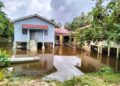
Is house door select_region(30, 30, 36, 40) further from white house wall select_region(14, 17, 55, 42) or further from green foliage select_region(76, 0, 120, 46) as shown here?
green foliage select_region(76, 0, 120, 46)

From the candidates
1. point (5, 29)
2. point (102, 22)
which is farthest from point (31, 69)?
point (5, 29)

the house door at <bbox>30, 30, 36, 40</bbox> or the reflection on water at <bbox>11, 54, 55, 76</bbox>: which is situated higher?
the house door at <bbox>30, 30, 36, 40</bbox>

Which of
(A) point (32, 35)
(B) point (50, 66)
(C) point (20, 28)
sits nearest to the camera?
(B) point (50, 66)

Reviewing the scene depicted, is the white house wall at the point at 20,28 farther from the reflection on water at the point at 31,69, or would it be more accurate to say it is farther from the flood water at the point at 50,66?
the reflection on water at the point at 31,69

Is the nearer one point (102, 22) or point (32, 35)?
point (102, 22)

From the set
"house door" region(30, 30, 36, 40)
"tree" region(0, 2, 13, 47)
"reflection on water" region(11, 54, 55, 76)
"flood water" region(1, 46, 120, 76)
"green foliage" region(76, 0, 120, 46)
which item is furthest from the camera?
"house door" region(30, 30, 36, 40)

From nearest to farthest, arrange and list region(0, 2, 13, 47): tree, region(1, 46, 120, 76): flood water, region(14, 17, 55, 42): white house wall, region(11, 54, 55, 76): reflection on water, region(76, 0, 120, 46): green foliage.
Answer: region(76, 0, 120, 46): green foliage
region(11, 54, 55, 76): reflection on water
region(1, 46, 120, 76): flood water
region(0, 2, 13, 47): tree
region(14, 17, 55, 42): white house wall

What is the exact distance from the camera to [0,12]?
33.6m

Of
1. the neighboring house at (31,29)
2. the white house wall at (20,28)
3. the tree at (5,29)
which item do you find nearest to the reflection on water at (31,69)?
the neighboring house at (31,29)

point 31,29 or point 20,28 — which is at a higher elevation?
point 20,28

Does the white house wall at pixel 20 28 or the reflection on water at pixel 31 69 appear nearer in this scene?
the reflection on water at pixel 31 69

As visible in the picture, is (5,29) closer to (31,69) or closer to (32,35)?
(32,35)

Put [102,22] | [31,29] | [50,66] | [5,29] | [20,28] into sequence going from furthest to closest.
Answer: [5,29] < [31,29] < [20,28] < [50,66] < [102,22]

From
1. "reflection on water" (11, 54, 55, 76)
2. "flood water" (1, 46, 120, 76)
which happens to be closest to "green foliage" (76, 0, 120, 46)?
"flood water" (1, 46, 120, 76)
